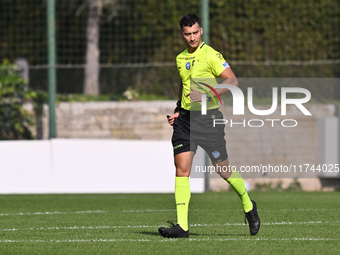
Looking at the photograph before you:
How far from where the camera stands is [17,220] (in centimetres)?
1023

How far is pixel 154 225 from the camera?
954cm

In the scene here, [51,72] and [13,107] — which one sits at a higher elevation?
[51,72]

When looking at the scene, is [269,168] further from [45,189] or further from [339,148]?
[45,189]

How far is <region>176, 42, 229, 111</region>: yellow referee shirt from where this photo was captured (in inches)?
319

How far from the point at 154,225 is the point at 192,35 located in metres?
2.50

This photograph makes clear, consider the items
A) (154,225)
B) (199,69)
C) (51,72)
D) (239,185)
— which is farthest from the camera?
(51,72)

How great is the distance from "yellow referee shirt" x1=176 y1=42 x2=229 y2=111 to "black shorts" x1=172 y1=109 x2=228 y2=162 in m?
0.09

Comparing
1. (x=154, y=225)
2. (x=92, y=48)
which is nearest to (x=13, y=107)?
(x=92, y=48)

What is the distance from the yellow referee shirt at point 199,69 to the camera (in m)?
8.09

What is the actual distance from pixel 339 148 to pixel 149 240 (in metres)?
9.33

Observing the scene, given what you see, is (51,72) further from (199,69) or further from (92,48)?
(199,69)

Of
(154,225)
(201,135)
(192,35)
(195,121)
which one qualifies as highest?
(192,35)

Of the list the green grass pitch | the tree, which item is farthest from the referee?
the tree

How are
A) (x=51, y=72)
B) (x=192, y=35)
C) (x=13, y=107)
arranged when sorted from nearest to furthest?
(x=192, y=35), (x=51, y=72), (x=13, y=107)
